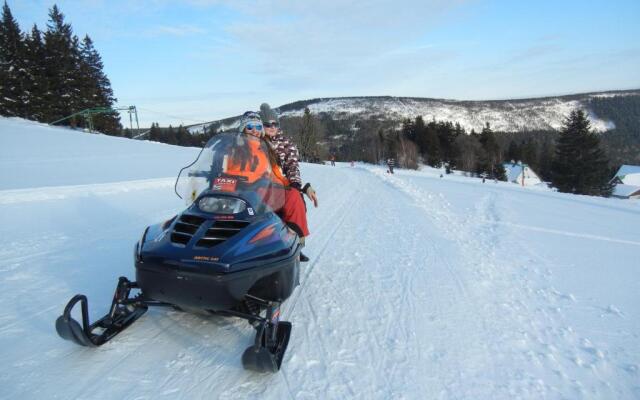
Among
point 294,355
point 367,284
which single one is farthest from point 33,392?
point 367,284

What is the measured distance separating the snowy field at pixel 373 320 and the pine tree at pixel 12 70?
131 ft

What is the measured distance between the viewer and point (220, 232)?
2.87m

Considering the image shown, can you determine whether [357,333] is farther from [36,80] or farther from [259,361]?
[36,80]

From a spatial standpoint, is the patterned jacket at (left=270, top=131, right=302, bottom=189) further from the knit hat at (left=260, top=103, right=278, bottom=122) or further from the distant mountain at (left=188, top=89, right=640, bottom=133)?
the distant mountain at (left=188, top=89, right=640, bottom=133)

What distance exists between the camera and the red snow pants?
422 centimetres

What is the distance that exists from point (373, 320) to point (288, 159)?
81.1 inches

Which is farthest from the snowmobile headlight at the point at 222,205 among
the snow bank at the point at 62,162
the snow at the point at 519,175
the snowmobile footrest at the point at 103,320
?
the snow at the point at 519,175

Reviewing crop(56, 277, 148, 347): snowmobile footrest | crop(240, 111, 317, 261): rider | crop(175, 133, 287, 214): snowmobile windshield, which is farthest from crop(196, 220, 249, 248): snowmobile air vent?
crop(240, 111, 317, 261): rider

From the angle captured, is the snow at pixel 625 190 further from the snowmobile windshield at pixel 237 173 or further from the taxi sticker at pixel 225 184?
the taxi sticker at pixel 225 184

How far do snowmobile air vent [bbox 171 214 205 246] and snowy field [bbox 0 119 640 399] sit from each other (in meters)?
0.88

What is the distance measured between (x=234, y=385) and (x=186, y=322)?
1.02m

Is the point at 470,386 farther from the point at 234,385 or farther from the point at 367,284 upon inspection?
the point at 367,284

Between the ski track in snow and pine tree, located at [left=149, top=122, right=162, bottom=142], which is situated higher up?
pine tree, located at [left=149, top=122, right=162, bottom=142]

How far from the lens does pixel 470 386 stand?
8.63ft
